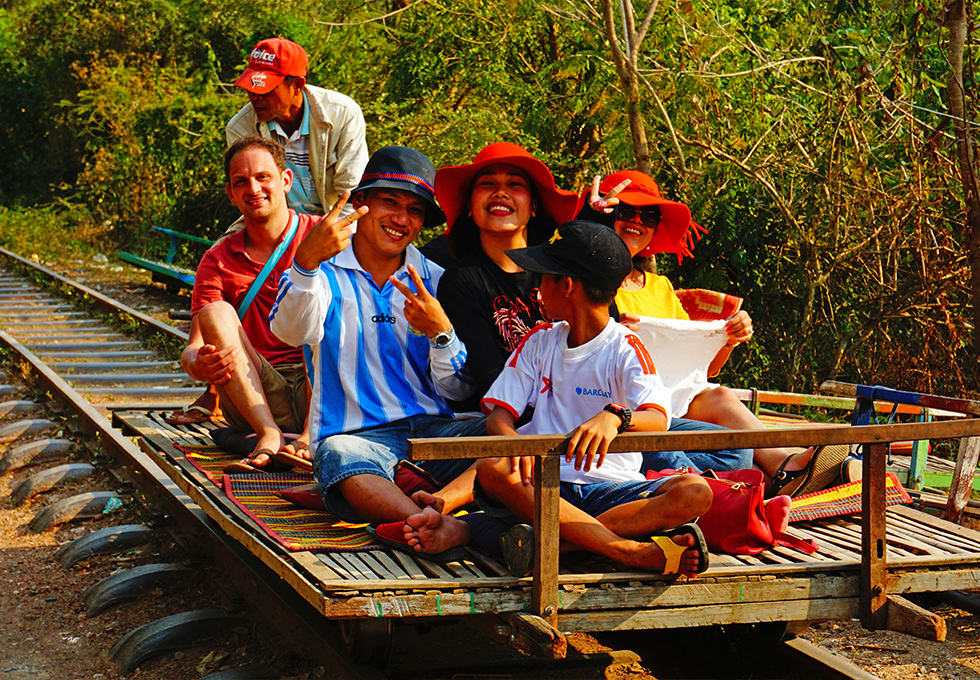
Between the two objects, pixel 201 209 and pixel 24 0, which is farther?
pixel 24 0

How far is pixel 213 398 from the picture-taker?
550 cm

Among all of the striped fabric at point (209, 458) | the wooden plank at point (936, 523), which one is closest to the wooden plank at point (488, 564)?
the striped fabric at point (209, 458)

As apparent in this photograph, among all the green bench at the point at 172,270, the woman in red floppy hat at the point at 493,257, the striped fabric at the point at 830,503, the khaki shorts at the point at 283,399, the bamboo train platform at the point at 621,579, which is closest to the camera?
the bamboo train platform at the point at 621,579

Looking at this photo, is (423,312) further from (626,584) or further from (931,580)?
(931,580)

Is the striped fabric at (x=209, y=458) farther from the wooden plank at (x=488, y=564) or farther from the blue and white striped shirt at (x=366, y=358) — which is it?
the wooden plank at (x=488, y=564)

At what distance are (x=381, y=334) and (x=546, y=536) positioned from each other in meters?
1.44

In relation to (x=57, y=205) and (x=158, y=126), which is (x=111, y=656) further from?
(x=57, y=205)

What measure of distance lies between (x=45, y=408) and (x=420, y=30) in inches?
225

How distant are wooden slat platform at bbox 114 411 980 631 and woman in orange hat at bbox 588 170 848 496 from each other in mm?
549

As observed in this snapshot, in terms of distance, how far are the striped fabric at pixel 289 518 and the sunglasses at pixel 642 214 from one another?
1.66 meters

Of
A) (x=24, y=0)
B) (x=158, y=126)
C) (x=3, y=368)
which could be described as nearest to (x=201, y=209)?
(x=158, y=126)

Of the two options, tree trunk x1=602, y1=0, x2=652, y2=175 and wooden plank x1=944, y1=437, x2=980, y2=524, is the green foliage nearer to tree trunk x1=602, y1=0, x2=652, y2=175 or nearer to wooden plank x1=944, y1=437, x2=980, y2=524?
tree trunk x1=602, y1=0, x2=652, y2=175

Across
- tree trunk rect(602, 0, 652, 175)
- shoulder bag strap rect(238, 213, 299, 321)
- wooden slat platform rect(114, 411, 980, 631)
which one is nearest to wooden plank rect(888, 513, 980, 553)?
wooden slat platform rect(114, 411, 980, 631)

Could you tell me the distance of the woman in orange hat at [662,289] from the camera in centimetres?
396
